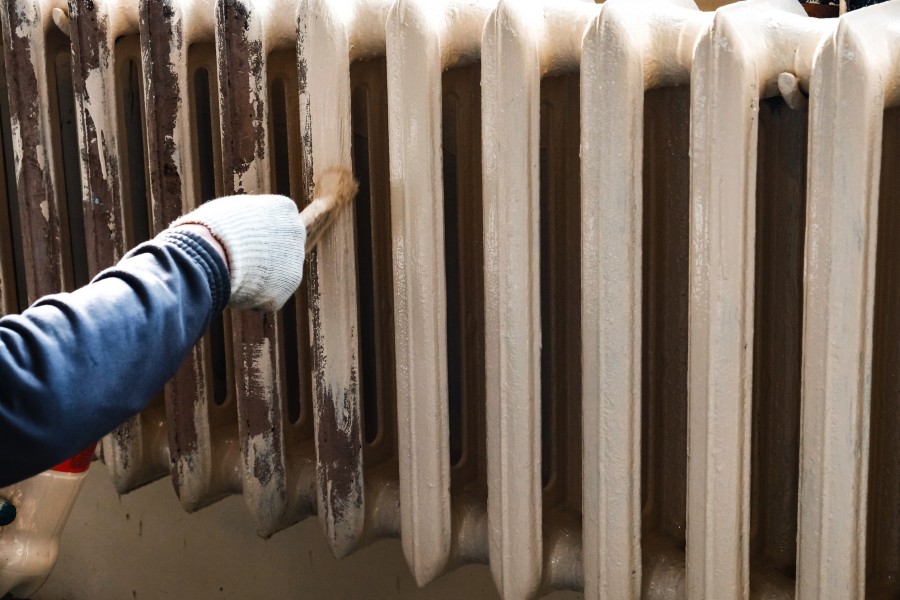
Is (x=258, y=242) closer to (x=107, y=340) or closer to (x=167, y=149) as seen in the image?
(x=107, y=340)

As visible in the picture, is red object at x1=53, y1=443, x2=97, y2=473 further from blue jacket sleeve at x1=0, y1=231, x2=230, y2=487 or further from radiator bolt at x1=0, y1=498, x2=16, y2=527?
blue jacket sleeve at x1=0, y1=231, x2=230, y2=487

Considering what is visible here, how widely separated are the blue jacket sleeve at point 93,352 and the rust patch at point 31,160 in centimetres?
Result: 53

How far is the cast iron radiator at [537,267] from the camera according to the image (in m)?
0.80

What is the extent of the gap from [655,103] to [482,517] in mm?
438

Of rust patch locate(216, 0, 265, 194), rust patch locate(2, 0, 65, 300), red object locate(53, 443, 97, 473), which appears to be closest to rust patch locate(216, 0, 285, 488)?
rust patch locate(216, 0, 265, 194)

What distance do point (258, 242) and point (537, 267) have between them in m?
0.25

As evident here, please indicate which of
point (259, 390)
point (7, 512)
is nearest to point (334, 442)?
point (259, 390)

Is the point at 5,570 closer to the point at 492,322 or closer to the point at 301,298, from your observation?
the point at 301,298

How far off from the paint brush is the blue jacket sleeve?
0.23 metres

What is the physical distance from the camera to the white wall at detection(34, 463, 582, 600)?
1.33 meters

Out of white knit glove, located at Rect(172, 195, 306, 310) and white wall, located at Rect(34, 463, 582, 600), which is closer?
white knit glove, located at Rect(172, 195, 306, 310)

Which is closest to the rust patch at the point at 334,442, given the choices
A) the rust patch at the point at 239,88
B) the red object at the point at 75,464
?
the rust patch at the point at 239,88

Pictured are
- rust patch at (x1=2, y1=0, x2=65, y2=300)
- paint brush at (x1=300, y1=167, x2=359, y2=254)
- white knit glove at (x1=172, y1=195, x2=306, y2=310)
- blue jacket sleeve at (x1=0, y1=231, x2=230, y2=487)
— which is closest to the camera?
blue jacket sleeve at (x1=0, y1=231, x2=230, y2=487)

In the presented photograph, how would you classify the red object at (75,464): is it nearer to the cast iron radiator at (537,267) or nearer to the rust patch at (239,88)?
the cast iron radiator at (537,267)
